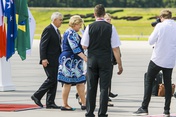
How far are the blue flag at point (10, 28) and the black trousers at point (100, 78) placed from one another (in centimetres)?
344

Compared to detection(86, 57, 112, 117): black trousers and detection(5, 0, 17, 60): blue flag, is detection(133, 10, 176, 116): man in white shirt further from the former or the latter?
detection(5, 0, 17, 60): blue flag

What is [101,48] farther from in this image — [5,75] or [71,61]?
[5,75]

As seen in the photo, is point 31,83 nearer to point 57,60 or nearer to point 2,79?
point 2,79

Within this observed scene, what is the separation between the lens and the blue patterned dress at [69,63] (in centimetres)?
1138

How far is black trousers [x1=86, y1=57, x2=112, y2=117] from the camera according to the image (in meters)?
10.3

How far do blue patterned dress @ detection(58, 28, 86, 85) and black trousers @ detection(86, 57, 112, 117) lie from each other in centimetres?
103

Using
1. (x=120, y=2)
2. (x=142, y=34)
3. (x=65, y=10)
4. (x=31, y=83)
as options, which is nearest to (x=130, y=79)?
(x=31, y=83)

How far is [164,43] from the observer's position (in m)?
10.8

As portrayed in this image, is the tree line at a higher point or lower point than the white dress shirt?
lower

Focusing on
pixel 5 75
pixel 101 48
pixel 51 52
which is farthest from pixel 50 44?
pixel 5 75

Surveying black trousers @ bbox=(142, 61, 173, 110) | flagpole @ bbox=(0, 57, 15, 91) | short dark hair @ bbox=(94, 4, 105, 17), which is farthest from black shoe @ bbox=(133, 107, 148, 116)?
flagpole @ bbox=(0, 57, 15, 91)

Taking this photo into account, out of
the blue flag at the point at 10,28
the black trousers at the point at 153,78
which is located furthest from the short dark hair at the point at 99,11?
the blue flag at the point at 10,28

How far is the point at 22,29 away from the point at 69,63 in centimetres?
281

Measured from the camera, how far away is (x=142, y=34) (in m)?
70.7
